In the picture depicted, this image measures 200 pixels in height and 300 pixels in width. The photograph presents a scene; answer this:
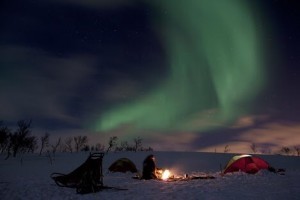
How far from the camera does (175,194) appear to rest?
1473 cm

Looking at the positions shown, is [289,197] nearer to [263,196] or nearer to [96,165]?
→ [263,196]

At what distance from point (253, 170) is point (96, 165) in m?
13.0

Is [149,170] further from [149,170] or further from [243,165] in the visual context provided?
[243,165]

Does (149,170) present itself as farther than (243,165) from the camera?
No

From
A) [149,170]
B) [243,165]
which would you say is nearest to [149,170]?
[149,170]

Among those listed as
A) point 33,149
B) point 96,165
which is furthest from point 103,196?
point 33,149

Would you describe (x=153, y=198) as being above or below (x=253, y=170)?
below

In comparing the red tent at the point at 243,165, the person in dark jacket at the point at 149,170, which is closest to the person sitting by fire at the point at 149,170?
the person in dark jacket at the point at 149,170

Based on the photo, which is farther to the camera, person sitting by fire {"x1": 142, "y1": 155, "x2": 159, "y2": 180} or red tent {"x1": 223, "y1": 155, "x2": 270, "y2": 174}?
red tent {"x1": 223, "y1": 155, "x2": 270, "y2": 174}

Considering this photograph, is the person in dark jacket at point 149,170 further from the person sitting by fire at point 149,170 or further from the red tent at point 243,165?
the red tent at point 243,165

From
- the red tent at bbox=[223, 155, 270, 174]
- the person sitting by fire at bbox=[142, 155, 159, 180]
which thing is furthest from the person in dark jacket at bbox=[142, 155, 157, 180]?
the red tent at bbox=[223, 155, 270, 174]

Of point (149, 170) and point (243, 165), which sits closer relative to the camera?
point (149, 170)

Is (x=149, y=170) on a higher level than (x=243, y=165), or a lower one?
lower

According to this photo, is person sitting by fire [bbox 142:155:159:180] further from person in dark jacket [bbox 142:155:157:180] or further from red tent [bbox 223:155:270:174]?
red tent [bbox 223:155:270:174]
